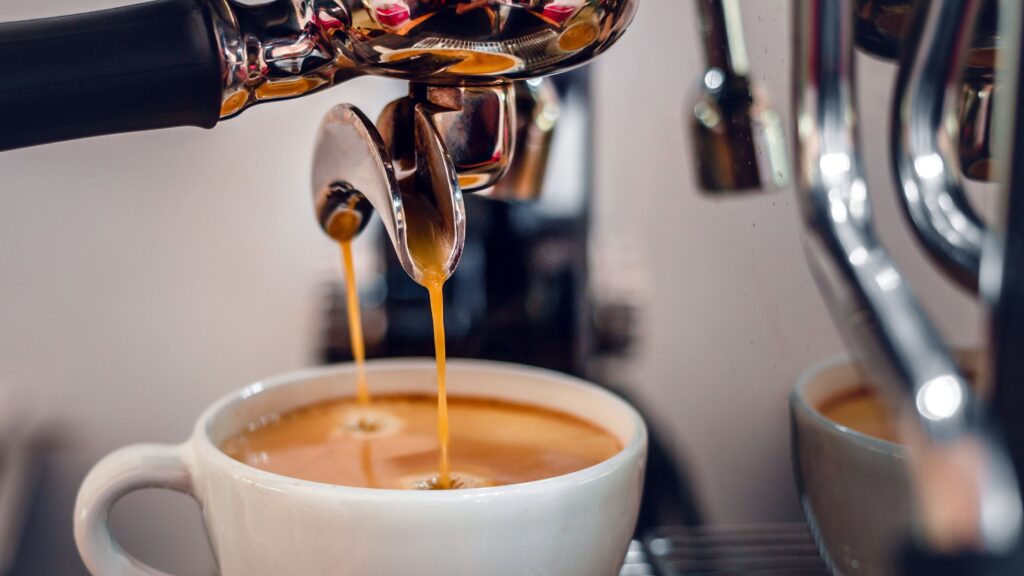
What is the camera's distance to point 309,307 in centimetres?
58

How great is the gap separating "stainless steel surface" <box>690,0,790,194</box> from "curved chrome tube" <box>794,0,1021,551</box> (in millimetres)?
145

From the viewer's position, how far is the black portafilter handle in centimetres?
24

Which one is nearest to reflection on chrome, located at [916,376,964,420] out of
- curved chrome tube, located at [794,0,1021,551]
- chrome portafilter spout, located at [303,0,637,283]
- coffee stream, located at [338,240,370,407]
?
curved chrome tube, located at [794,0,1021,551]

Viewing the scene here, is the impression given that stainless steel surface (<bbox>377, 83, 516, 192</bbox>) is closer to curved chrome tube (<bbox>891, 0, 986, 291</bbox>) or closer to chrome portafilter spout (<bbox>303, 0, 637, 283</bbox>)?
chrome portafilter spout (<bbox>303, 0, 637, 283</bbox>)

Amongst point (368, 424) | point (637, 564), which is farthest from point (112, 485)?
point (637, 564)

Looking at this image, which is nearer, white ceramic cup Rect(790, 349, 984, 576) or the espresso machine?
the espresso machine

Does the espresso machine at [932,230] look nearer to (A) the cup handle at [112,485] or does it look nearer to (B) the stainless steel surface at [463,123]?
(B) the stainless steel surface at [463,123]

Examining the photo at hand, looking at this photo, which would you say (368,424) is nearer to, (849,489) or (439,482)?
(439,482)

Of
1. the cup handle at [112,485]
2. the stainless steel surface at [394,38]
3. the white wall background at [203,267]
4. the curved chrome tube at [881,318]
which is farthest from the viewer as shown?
the white wall background at [203,267]

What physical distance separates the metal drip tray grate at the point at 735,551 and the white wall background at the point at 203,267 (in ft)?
0.09

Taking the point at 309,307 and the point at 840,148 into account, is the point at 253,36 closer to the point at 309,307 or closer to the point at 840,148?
the point at 840,148

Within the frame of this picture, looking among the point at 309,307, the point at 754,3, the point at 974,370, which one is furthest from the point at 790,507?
the point at 309,307

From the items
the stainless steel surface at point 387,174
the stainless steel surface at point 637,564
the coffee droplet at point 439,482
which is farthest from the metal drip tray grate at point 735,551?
the stainless steel surface at point 387,174

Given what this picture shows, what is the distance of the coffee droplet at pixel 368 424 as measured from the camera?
1.35ft
